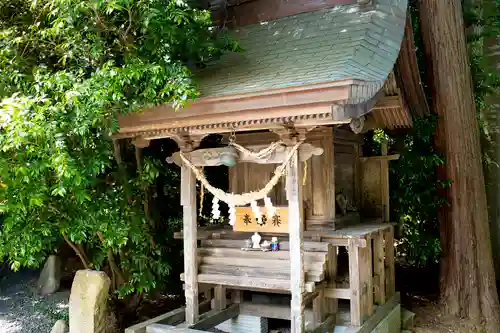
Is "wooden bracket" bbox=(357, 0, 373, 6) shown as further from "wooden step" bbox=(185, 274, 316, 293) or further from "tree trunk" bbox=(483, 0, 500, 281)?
"tree trunk" bbox=(483, 0, 500, 281)

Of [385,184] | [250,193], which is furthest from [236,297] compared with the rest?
[385,184]

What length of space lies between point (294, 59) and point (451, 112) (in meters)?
3.43

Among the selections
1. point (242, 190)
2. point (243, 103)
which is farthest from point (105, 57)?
point (242, 190)

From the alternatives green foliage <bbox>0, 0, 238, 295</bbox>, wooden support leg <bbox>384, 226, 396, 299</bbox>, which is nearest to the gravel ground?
green foliage <bbox>0, 0, 238, 295</bbox>

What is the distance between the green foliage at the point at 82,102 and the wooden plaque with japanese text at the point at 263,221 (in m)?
1.29

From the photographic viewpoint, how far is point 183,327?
5.22 m

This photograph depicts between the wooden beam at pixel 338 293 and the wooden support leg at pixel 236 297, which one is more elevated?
the wooden beam at pixel 338 293

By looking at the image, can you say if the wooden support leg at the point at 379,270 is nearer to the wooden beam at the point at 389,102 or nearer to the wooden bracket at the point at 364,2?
the wooden beam at the point at 389,102

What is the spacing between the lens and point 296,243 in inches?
183

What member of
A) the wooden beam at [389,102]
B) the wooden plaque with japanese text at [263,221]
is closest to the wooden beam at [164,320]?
the wooden plaque with japanese text at [263,221]

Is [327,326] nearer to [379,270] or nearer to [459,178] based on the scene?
[379,270]

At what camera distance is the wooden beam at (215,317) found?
535 cm

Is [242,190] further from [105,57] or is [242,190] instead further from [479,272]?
[479,272]

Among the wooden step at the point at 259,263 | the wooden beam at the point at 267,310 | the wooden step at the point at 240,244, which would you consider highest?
the wooden step at the point at 240,244
